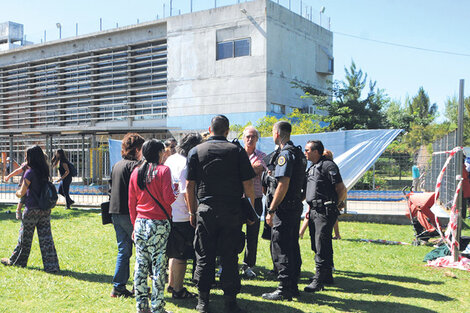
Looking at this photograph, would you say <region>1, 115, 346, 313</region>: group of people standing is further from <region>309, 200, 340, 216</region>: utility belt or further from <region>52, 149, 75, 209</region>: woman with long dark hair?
<region>52, 149, 75, 209</region>: woman with long dark hair

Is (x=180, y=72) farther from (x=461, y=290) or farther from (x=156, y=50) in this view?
(x=461, y=290)

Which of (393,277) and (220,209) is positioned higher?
(220,209)

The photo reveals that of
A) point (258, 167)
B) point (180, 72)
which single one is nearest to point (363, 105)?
point (180, 72)

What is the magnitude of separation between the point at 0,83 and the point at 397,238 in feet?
134

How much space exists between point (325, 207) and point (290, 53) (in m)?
25.3

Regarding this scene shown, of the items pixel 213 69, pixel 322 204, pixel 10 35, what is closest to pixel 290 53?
pixel 213 69

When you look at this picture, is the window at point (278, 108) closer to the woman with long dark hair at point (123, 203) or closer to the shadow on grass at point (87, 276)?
the shadow on grass at point (87, 276)

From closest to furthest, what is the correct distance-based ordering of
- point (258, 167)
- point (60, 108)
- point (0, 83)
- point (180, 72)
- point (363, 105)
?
1. point (258, 167)
2. point (363, 105)
3. point (180, 72)
4. point (60, 108)
5. point (0, 83)

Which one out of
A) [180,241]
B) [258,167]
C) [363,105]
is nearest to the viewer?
[180,241]

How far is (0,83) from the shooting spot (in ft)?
131

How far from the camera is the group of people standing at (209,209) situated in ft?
14.5

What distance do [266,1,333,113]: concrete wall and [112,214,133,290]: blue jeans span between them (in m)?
23.2

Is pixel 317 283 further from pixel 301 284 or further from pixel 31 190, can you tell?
pixel 31 190

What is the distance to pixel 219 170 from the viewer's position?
14.6 feet
